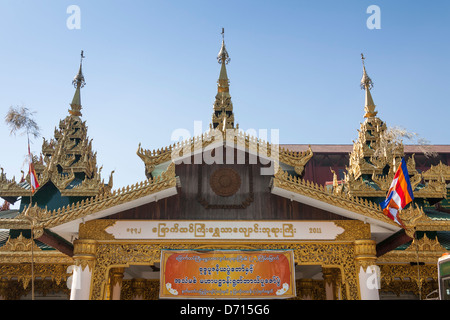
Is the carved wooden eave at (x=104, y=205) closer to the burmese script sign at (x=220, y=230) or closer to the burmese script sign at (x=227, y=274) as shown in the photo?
the burmese script sign at (x=220, y=230)

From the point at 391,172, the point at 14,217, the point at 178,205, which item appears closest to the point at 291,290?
the point at 178,205

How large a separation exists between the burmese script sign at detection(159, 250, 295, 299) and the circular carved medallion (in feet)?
6.03

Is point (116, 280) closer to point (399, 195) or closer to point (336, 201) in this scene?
point (336, 201)

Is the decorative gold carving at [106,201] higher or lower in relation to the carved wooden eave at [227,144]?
lower

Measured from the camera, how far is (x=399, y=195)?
11547mm

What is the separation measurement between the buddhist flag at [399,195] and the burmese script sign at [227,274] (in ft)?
9.97

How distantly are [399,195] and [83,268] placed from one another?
30.2 ft

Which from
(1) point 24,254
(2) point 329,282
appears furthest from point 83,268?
(2) point 329,282

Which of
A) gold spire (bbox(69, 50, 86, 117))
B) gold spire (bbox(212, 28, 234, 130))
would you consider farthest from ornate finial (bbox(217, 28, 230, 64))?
gold spire (bbox(69, 50, 86, 117))

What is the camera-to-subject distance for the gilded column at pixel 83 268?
1161cm

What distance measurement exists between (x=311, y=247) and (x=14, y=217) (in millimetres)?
11722

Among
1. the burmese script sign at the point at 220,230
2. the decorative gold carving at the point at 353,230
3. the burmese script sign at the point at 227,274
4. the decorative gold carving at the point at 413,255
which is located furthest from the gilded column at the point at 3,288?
the decorative gold carving at the point at 413,255

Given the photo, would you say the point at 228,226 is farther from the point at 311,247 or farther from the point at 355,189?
the point at 355,189

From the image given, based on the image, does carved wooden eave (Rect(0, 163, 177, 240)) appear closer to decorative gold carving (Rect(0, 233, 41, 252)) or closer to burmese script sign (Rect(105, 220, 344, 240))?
burmese script sign (Rect(105, 220, 344, 240))
